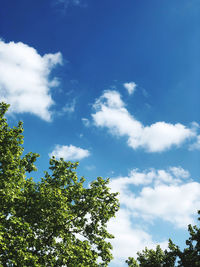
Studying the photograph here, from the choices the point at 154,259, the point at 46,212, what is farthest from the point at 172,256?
the point at 46,212

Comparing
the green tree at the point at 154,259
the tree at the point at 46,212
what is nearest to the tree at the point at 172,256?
the green tree at the point at 154,259

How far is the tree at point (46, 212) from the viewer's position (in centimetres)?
1809

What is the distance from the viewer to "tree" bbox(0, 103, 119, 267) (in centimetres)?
1809

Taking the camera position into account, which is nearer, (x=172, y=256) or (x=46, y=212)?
(x=46, y=212)

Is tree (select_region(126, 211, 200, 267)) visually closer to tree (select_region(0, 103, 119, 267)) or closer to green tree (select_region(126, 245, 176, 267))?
green tree (select_region(126, 245, 176, 267))

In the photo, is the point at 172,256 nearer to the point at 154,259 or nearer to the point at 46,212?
the point at 154,259

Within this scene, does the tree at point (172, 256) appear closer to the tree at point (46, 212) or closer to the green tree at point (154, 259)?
the green tree at point (154, 259)

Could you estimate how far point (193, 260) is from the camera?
28.3 metres

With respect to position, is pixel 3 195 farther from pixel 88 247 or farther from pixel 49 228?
pixel 88 247

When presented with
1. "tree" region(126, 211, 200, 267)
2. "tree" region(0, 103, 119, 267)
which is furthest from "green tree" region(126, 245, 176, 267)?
"tree" region(0, 103, 119, 267)

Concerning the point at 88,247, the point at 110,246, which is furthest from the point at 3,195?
the point at 110,246

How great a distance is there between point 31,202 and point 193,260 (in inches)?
→ 828

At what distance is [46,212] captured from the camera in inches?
786

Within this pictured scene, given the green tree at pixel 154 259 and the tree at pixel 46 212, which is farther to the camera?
the green tree at pixel 154 259
